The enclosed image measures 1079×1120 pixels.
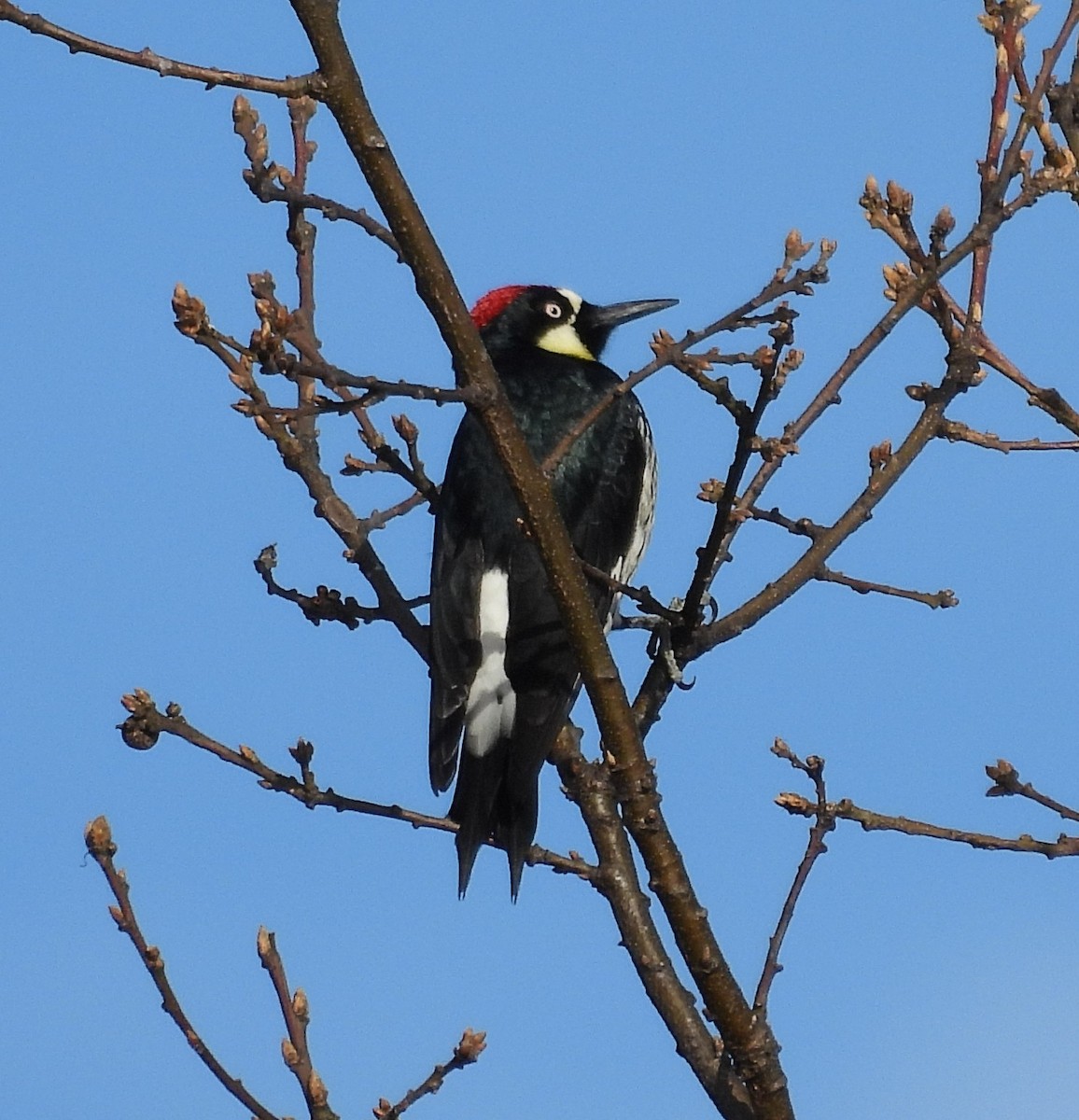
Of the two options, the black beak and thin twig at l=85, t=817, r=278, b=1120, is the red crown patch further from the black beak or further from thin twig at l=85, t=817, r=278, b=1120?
thin twig at l=85, t=817, r=278, b=1120

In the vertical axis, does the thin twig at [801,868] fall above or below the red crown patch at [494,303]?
below

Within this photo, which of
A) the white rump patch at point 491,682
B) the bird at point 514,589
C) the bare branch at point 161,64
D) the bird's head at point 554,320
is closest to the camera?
the bare branch at point 161,64

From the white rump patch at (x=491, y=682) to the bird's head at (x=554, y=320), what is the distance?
1.82m

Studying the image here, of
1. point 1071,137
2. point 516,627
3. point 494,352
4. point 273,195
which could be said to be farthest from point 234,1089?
point 494,352

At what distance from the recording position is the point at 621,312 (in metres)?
6.50

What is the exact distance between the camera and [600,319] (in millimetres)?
6430

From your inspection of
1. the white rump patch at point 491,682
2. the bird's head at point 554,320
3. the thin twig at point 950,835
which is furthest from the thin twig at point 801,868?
the bird's head at point 554,320

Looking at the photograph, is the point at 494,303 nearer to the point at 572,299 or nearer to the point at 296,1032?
the point at 572,299

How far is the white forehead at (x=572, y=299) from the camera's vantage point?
643cm

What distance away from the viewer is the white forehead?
6426 millimetres

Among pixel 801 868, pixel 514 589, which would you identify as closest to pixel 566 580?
pixel 801 868

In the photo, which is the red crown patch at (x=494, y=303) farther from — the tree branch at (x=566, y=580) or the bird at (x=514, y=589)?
the tree branch at (x=566, y=580)

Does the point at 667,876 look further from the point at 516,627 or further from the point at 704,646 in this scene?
the point at 516,627

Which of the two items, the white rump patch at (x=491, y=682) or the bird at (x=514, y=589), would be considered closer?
the bird at (x=514, y=589)
